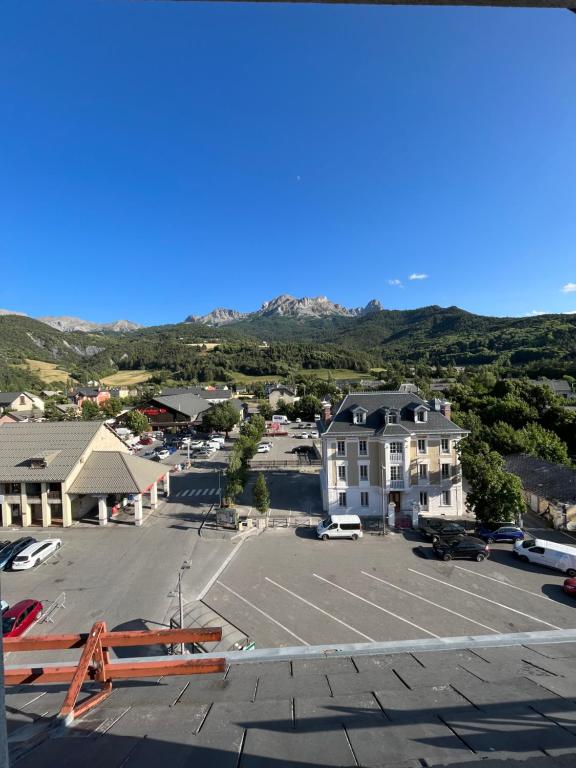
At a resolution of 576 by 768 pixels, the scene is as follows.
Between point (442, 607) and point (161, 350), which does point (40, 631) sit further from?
point (161, 350)

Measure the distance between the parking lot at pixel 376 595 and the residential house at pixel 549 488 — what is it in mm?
5469

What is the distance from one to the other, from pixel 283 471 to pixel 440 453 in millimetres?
17147

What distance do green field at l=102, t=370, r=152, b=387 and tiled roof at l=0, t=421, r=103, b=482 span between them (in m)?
110

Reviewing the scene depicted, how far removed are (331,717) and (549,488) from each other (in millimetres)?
26411

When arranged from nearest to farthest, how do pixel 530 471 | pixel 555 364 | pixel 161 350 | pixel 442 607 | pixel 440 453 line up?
1. pixel 442 607
2. pixel 440 453
3. pixel 530 471
4. pixel 555 364
5. pixel 161 350

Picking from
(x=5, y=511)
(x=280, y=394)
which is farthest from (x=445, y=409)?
(x=280, y=394)

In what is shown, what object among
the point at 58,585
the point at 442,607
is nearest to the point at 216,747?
the point at 442,607

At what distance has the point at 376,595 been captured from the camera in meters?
15.4

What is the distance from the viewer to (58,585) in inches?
655

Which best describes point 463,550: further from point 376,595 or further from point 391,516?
point 376,595

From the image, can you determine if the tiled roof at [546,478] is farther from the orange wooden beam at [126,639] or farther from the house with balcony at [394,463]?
the orange wooden beam at [126,639]

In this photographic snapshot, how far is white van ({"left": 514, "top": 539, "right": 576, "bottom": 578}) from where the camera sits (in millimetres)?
17203

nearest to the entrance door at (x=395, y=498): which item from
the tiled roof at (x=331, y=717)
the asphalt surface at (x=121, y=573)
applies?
the asphalt surface at (x=121, y=573)

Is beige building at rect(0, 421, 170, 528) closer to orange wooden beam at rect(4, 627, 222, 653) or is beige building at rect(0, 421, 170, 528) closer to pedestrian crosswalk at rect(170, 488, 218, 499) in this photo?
pedestrian crosswalk at rect(170, 488, 218, 499)
